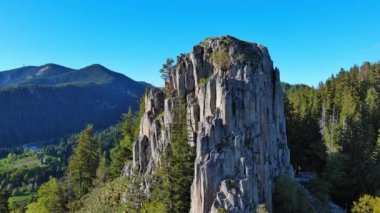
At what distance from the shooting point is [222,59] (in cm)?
5431

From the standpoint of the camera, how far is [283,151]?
57.5 m

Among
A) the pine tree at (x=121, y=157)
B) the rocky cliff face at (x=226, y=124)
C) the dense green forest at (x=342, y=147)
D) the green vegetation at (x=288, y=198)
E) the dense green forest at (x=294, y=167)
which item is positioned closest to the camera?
the rocky cliff face at (x=226, y=124)

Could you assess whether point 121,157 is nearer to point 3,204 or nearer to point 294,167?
point 3,204

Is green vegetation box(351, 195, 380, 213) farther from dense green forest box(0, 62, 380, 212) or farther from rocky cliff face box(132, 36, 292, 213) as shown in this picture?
rocky cliff face box(132, 36, 292, 213)

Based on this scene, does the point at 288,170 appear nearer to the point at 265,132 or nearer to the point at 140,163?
the point at 265,132

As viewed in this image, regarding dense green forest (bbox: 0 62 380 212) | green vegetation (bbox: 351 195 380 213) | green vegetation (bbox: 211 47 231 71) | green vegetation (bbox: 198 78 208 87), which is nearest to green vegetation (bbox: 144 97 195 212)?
dense green forest (bbox: 0 62 380 212)

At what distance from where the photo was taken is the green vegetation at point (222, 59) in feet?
176

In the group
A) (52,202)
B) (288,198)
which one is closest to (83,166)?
(52,202)

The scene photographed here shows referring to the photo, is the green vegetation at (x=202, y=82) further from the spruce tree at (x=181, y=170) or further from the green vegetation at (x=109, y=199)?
the green vegetation at (x=109, y=199)

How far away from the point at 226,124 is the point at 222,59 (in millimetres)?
11723

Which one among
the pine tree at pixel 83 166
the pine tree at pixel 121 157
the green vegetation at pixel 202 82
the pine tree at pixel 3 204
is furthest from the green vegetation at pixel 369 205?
the pine tree at pixel 3 204

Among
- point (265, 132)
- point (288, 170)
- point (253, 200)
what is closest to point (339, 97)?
point (288, 170)

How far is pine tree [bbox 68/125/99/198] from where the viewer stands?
79875mm

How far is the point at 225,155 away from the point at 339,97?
242 ft
